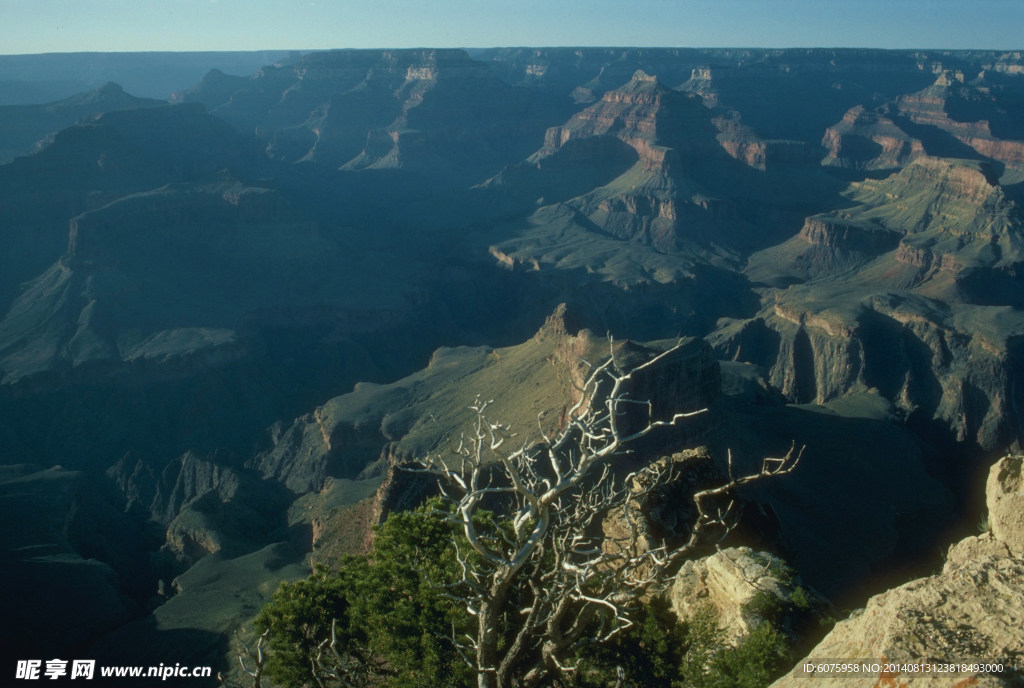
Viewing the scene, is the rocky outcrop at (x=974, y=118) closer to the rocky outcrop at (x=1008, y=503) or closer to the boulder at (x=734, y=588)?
the rocky outcrop at (x=1008, y=503)

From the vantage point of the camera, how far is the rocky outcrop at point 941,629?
13.1 metres

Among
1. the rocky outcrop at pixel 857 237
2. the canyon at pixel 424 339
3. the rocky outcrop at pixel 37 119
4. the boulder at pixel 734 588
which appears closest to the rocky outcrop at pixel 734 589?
the boulder at pixel 734 588

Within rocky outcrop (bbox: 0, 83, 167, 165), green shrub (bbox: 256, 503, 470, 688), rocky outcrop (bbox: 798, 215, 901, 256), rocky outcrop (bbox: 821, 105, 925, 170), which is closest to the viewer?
green shrub (bbox: 256, 503, 470, 688)

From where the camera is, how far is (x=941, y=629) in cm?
1393

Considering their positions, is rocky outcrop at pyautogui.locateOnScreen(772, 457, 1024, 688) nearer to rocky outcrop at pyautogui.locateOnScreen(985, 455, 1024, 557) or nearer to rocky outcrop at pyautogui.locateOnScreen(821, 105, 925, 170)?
rocky outcrop at pyautogui.locateOnScreen(985, 455, 1024, 557)

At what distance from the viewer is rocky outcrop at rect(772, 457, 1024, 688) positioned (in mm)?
13102

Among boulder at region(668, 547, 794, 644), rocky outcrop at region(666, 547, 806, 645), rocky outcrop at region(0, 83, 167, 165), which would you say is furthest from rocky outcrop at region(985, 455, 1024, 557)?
rocky outcrop at region(0, 83, 167, 165)

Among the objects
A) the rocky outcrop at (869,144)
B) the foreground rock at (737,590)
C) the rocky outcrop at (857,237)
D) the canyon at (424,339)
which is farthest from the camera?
the rocky outcrop at (869,144)

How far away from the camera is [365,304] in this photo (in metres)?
97.1

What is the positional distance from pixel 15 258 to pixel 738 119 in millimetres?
168780

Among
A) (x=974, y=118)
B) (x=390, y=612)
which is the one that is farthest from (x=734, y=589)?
(x=974, y=118)

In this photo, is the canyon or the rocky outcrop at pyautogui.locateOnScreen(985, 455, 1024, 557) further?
the canyon

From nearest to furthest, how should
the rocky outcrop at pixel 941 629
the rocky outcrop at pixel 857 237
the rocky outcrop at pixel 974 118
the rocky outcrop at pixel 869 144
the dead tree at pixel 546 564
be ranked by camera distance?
the rocky outcrop at pixel 941 629 < the dead tree at pixel 546 564 < the rocky outcrop at pixel 857 237 < the rocky outcrop at pixel 869 144 < the rocky outcrop at pixel 974 118

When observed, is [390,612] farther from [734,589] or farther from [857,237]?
[857,237]
